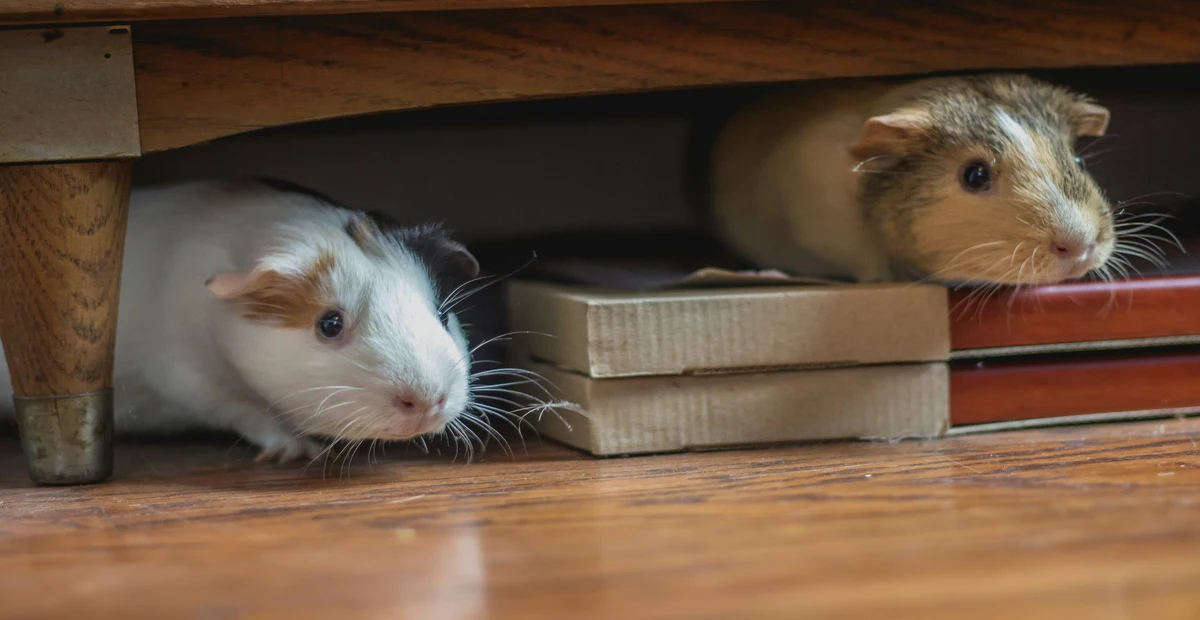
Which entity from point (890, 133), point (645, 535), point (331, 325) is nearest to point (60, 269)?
point (331, 325)

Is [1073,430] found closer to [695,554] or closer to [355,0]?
[695,554]

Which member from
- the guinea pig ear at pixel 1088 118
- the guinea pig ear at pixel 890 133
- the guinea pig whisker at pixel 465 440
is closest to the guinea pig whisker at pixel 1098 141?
the guinea pig ear at pixel 1088 118

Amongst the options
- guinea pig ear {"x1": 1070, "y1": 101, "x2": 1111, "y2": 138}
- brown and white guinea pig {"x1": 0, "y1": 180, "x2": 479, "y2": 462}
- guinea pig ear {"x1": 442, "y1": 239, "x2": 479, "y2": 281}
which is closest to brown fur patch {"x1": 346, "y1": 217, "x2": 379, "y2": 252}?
brown and white guinea pig {"x1": 0, "y1": 180, "x2": 479, "y2": 462}

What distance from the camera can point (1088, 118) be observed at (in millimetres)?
1915

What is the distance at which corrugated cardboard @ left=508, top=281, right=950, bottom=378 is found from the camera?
168 cm

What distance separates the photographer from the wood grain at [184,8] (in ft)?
4.70

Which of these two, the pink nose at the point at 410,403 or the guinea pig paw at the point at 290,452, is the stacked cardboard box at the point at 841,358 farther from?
the guinea pig paw at the point at 290,452

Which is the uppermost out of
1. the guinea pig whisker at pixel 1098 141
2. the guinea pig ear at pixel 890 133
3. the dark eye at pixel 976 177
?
the guinea pig whisker at pixel 1098 141

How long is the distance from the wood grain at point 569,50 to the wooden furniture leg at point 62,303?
12 cm

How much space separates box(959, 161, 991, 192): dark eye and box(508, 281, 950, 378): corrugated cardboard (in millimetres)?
176

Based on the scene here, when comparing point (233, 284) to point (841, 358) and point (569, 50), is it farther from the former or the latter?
point (841, 358)

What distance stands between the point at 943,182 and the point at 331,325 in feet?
3.10

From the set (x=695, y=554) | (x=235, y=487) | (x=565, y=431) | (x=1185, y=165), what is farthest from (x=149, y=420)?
(x=1185, y=165)

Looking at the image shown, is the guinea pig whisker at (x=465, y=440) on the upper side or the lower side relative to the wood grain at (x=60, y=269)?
lower
